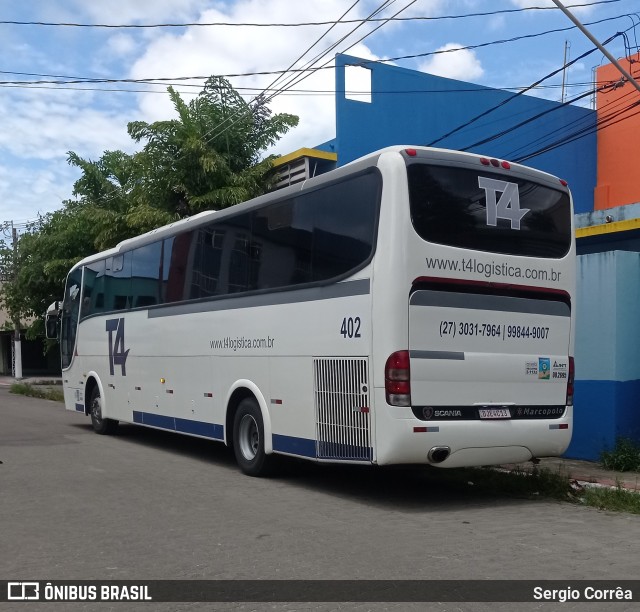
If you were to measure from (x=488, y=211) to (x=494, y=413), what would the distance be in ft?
7.28

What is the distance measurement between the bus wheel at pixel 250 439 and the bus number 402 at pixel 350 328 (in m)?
2.25

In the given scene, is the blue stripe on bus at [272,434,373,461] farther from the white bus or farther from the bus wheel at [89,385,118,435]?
the bus wheel at [89,385,118,435]

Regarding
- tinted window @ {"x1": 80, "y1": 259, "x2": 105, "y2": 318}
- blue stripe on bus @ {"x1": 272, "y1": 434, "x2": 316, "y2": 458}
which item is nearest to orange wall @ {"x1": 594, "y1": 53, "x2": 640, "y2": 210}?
tinted window @ {"x1": 80, "y1": 259, "x2": 105, "y2": 318}

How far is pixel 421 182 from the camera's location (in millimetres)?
8461

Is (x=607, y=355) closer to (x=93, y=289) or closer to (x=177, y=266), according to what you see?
(x=177, y=266)

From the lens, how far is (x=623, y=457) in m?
10.9

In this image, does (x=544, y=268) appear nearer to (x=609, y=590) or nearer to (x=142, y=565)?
(x=609, y=590)

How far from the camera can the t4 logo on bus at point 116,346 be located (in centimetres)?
1476

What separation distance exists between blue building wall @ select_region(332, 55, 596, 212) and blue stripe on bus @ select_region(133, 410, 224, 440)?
28.8 ft

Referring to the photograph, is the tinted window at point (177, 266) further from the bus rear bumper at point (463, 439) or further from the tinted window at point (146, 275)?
the bus rear bumper at point (463, 439)

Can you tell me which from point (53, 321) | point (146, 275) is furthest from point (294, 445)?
point (53, 321)

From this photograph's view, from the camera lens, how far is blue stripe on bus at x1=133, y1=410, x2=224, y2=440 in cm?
1162

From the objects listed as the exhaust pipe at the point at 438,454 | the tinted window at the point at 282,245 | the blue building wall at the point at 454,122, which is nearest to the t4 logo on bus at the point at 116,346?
the tinted window at the point at 282,245

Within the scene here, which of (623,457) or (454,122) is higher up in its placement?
(454,122)
